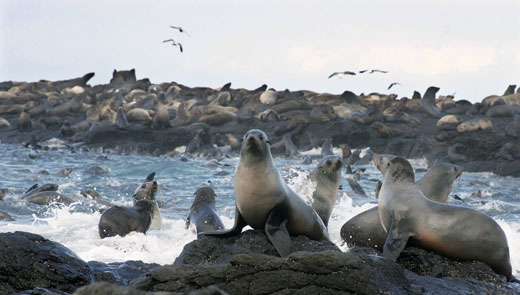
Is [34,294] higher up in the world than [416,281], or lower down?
higher up

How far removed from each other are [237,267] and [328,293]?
0.60m

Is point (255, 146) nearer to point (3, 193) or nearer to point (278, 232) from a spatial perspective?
point (278, 232)

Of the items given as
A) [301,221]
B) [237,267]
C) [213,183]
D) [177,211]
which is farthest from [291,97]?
[237,267]

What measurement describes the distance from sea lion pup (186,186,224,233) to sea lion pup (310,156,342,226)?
143 centimetres

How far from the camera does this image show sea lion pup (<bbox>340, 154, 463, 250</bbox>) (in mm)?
6816

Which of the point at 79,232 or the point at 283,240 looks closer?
the point at 283,240

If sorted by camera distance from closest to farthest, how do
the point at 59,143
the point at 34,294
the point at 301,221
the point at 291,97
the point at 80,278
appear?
the point at 34,294, the point at 80,278, the point at 301,221, the point at 59,143, the point at 291,97

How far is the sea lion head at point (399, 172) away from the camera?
6.58 m

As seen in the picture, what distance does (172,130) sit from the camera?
2716cm

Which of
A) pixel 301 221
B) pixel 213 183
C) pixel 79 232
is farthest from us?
pixel 213 183

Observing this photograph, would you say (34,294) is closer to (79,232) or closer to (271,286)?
(271,286)

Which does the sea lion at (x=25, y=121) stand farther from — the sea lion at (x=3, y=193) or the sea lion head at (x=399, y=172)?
the sea lion head at (x=399, y=172)

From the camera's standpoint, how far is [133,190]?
15477 millimetres

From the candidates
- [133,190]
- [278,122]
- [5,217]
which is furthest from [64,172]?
[278,122]
